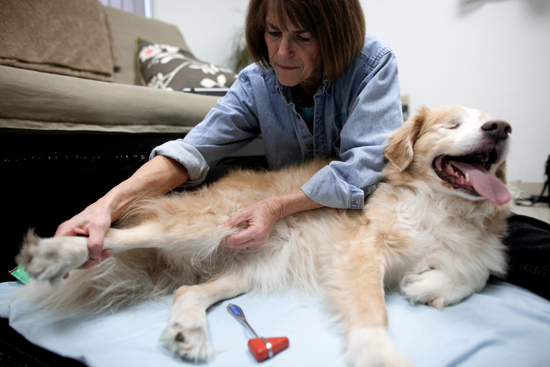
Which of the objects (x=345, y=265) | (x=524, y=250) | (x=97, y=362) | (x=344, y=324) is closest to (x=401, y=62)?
(x=524, y=250)

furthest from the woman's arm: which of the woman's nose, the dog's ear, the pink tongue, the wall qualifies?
the wall

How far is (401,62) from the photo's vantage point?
415 cm

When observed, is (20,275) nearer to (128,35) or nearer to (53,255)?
(53,255)

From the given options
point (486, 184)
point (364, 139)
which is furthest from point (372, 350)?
point (364, 139)

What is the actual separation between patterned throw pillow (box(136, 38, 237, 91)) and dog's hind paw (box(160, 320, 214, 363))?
2.52 m

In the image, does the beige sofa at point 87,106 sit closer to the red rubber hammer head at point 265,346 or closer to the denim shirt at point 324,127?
the denim shirt at point 324,127

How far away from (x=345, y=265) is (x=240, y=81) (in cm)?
134

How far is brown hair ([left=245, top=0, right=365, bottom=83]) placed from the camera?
140 centimetres

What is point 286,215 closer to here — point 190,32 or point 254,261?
point 254,261

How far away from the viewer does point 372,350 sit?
932 mm

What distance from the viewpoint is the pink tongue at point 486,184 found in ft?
3.98

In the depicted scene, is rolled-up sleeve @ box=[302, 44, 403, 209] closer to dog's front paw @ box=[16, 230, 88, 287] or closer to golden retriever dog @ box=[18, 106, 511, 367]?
golden retriever dog @ box=[18, 106, 511, 367]

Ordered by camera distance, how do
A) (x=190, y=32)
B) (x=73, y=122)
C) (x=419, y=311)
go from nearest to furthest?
(x=419, y=311)
(x=73, y=122)
(x=190, y=32)

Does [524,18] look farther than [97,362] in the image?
Yes
